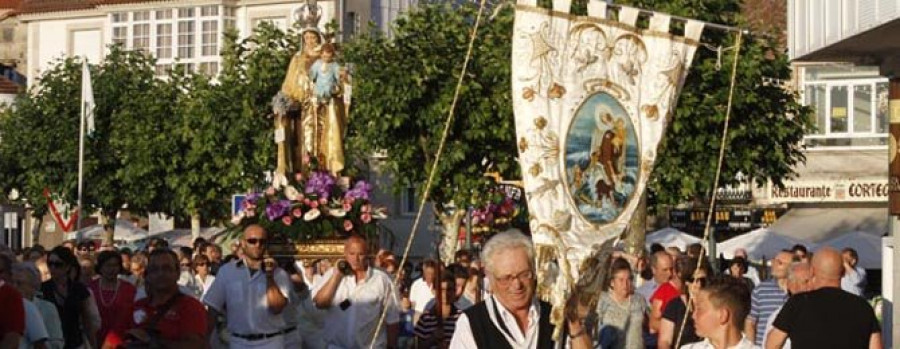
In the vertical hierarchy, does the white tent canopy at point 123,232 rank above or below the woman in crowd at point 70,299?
below

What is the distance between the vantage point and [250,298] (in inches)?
598

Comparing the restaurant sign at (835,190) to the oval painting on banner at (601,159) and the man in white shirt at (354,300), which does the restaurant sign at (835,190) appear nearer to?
the man in white shirt at (354,300)

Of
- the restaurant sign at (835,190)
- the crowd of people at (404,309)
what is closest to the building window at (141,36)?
the restaurant sign at (835,190)

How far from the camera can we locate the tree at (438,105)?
140 feet

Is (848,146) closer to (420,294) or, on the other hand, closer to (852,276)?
(852,276)

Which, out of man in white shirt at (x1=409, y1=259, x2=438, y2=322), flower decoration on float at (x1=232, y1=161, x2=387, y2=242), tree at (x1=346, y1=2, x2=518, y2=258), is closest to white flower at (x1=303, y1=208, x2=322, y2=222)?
flower decoration on float at (x1=232, y1=161, x2=387, y2=242)

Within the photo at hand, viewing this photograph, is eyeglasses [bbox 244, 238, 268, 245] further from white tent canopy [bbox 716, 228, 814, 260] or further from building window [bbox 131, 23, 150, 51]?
building window [bbox 131, 23, 150, 51]

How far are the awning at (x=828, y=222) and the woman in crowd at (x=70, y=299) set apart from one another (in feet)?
115

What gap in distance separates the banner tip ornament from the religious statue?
10.3 metres

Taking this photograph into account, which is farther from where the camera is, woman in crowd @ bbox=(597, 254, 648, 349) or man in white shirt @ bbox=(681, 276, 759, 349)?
woman in crowd @ bbox=(597, 254, 648, 349)

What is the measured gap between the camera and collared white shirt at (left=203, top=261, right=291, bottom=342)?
15195 millimetres

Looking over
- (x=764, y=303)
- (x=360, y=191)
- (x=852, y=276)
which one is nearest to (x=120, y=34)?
(x=852, y=276)

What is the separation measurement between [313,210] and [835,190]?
3584 cm

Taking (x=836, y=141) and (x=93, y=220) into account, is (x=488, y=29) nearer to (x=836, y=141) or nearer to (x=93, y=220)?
(x=836, y=141)
